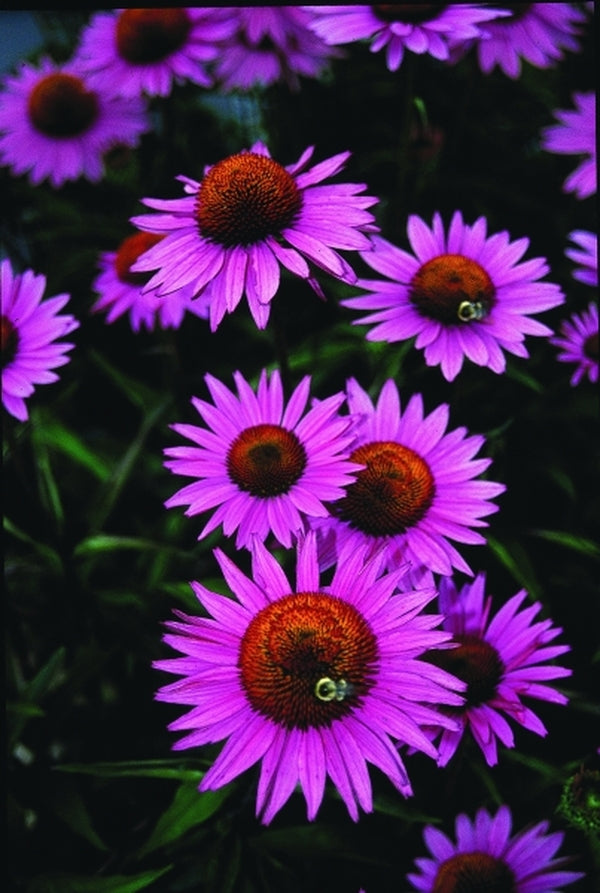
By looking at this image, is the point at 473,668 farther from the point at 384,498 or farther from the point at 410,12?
the point at 410,12

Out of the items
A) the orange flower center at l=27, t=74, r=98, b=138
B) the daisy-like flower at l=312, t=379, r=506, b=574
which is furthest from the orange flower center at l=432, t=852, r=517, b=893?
the orange flower center at l=27, t=74, r=98, b=138

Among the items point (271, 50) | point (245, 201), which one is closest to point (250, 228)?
point (245, 201)

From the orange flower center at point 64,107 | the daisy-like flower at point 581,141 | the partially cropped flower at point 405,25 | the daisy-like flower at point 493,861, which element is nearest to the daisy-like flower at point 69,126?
the orange flower center at point 64,107

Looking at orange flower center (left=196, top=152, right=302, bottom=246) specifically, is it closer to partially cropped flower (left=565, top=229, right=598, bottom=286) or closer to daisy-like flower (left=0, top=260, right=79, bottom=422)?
daisy-like flower (left=0, top=260, right=79, bottom=422)

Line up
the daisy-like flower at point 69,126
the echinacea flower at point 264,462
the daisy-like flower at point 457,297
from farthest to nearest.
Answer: the daisy-like flower at point 69,126, the daisy-like flower at point 457,297, the echinacea flower at point 264,462

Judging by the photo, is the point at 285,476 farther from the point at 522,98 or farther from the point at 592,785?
the point at 522,98

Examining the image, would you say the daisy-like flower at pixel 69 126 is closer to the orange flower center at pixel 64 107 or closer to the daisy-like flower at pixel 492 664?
the orange flower center at pixel 64 107

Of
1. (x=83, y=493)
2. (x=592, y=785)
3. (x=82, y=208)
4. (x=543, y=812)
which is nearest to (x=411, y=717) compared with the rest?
(x=592, y=785)
